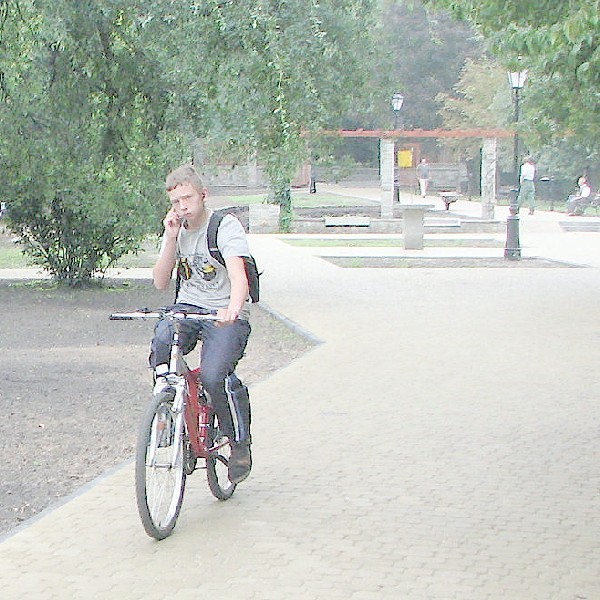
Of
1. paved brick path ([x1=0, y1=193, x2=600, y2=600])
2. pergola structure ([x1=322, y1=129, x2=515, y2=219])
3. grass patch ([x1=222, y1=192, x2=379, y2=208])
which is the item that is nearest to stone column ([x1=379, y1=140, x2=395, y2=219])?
pergola structure ([x1=322, y1=129, x2=515, y2=219])

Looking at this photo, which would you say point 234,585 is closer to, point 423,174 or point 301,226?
point 301,226

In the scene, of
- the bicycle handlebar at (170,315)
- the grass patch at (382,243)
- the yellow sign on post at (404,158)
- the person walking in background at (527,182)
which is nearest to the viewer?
the bicycle handlebar at (170,315)

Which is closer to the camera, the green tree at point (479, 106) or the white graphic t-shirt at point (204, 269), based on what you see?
the white graphic t-shirt at point (204, 269)

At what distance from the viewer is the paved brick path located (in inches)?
217

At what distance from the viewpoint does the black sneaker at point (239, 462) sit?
22.4 feet

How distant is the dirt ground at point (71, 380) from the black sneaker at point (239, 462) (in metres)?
1.01

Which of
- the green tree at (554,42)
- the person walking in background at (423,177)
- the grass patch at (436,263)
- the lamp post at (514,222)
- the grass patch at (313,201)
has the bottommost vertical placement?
the grass patch at (313,201)

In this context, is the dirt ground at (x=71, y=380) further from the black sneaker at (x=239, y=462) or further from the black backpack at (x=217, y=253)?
the black backpack at (x=217, y=253)

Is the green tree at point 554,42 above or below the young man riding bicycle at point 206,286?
above

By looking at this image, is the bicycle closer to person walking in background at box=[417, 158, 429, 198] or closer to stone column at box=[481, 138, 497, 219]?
stone column at box=[481, 138, 497, 219]

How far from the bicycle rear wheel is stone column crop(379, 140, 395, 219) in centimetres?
3183

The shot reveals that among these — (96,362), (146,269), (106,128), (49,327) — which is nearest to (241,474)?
(96,362)

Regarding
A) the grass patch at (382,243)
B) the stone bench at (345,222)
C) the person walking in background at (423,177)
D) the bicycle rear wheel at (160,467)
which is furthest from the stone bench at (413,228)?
the person walking in background at (423,177)

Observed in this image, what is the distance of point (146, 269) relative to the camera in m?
23.8
